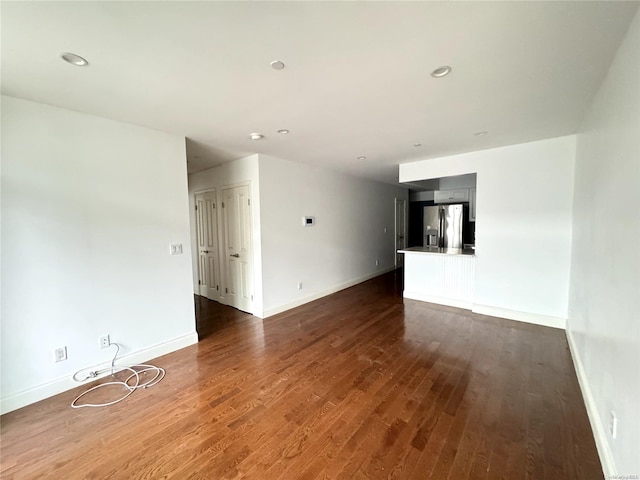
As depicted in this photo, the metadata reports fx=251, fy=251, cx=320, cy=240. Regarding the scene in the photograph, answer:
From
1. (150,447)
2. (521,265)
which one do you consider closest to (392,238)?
(521,265)

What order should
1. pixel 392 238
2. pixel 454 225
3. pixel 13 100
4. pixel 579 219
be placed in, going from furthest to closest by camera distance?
1. pixel 392 238
2. pixel 454 225
3. pixel 579 219
4. pixel 13 100

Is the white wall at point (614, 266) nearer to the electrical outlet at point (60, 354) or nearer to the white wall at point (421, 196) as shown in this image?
the electrical outlet at point (60, 354)

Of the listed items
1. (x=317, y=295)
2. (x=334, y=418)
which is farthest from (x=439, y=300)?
(x=334, y=418)

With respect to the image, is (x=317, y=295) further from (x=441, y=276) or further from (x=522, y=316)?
(x=522, y=316)

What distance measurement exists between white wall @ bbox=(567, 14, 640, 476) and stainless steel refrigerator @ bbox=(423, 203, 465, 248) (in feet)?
9.50

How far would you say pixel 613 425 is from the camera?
1.43 m

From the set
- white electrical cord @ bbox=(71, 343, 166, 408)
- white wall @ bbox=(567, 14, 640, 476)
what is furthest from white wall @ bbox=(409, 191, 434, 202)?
white electrical cord @ bbox=(71, 343, 166, 408)

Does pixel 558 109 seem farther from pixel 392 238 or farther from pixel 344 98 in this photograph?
pixel 392 238

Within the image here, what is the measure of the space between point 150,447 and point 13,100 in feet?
9.61

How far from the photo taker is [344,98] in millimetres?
2164

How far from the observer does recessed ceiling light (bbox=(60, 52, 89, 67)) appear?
61.6 inches

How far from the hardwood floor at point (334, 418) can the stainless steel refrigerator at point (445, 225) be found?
254 centimetres

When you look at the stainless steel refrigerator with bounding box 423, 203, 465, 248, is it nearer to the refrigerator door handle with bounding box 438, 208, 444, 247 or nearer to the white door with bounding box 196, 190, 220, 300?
the refrigerator door handle with bounding box 438, 208, 444, 247

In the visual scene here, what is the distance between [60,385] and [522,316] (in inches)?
218
